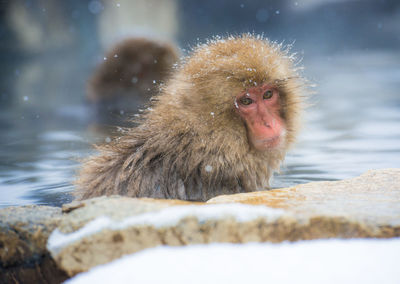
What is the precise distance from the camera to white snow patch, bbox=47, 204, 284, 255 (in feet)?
5.57

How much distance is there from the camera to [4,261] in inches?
74.0

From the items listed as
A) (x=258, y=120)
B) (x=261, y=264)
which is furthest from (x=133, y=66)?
(x=261, y=264)

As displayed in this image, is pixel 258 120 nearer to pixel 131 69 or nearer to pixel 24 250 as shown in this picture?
pixel 24 250

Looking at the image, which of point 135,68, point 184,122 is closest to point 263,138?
point 184,122

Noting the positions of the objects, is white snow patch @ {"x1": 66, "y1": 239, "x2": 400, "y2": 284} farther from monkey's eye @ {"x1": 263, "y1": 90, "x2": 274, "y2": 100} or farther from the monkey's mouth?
monkey's eye @ {"x1": 263, "y1": 90, "x2": 274, "y2": 100}

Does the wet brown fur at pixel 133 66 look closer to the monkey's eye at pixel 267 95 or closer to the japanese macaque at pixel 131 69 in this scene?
the japanese macaque at pixel 131 69

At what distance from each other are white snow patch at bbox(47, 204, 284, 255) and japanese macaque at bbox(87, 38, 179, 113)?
13.6 feet

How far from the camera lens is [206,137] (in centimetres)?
279

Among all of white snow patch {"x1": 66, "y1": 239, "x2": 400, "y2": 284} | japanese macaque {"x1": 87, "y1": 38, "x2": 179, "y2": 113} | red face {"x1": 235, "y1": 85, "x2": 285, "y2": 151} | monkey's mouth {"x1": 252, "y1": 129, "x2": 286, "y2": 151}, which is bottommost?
white snow patch {"x1": 66, "y1": 239, "x2": 400, "y2": 284}

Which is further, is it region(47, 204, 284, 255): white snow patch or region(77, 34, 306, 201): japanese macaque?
region(77, 34, 306, 201): japanese macaque

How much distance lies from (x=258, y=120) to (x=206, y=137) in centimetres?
35

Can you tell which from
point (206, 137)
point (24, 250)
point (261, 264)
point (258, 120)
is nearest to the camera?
point (261, 264)

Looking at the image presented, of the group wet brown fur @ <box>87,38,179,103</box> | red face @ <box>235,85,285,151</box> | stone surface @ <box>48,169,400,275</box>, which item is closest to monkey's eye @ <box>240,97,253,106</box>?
red face @ <box>235,85,285,151</box>

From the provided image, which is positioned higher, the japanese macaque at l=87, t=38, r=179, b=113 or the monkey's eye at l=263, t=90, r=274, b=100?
the japanese macaque at l=87, t=38, r=179, b=113
